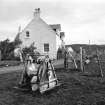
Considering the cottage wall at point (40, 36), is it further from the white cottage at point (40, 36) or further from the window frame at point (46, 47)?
the window frame at point (46, 47)

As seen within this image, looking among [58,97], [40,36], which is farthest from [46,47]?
[58,97]

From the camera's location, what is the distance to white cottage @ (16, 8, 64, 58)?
1217 inches

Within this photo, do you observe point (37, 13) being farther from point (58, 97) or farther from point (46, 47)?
point (58, 97)

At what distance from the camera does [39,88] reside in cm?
762

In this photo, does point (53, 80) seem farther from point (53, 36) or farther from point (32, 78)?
point (53, 36)

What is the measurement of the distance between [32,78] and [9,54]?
2219 centimetres

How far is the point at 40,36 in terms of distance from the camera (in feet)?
102

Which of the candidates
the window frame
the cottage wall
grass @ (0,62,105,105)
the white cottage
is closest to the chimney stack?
the white cottage

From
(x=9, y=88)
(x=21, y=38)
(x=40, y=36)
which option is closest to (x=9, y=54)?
(x=21, y=38)

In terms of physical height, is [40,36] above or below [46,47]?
above

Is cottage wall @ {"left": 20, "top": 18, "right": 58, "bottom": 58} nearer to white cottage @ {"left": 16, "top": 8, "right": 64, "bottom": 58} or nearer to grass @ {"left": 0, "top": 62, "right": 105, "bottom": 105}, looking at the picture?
white cottage @ {"left": 16, "top": 8, "right": 64, "bottom": 58}

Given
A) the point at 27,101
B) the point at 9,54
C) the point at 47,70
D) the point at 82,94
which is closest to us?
the point at 27,101

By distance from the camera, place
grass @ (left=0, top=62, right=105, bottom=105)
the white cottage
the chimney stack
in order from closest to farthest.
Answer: grass @ (left=0, top=62, right=105, bottom=105) < the white cottage < the chimney stack

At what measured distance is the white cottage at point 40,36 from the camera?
30922mm
